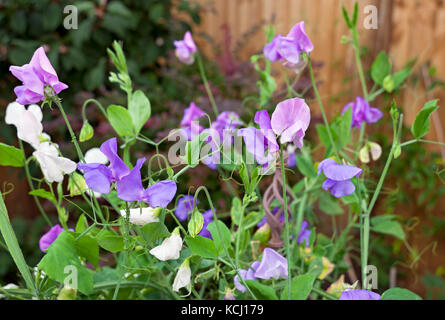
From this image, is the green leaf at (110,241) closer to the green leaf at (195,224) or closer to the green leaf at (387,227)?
the green leaf at (195,224)

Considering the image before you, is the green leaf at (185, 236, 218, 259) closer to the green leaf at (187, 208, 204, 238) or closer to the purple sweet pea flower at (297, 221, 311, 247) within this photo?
the green leaf at (187, 208, 204, 238)

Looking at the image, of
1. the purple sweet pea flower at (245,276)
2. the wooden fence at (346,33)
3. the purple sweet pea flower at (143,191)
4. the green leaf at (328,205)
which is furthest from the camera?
the wooden fence at (346,33)

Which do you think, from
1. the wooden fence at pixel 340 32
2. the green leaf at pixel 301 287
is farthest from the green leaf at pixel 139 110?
the wooden fence at pixel 340 32

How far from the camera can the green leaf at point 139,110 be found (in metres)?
0.51

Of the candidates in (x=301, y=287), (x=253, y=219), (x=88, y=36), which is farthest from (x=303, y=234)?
(x=88, y=36)

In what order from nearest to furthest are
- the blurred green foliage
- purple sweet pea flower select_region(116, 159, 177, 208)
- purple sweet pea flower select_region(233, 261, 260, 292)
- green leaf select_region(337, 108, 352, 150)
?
purple sweet pea flower select_region(116, 159, 177, 208) < purple sweet pea flower select_region(233, 261, 260, 292) < green leaf select_region(337, 108, 352, 150) < the blurred green foliage

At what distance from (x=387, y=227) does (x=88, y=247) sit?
410 mm

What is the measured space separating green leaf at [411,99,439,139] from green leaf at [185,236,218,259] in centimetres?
21

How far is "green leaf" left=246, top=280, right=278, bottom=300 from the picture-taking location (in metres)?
0.42

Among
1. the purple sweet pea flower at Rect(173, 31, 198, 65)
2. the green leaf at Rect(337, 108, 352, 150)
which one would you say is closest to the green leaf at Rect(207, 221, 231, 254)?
the green leaf at Rect(337, 108, 352, 150)

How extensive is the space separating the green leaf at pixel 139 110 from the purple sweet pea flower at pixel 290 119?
180 mm

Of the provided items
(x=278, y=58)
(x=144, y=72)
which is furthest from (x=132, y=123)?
(x=144, y=72)

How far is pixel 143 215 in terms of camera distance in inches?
14.6

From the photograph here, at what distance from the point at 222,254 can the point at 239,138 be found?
0.37 ft
